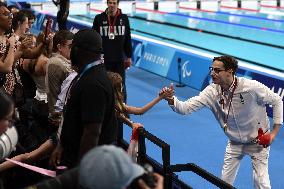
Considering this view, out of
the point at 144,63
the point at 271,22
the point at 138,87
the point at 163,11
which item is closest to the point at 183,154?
the point at 138,87

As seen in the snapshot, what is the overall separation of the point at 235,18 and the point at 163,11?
2.97 m

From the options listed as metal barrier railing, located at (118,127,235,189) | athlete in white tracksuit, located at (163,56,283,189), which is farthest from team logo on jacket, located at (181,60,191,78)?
metal barrier railing, located at (118,127,235,189)

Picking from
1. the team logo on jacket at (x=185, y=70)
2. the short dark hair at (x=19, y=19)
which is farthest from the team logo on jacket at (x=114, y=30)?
the team logo on jacket at (x=185, y=70)

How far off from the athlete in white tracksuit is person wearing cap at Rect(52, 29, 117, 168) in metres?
1.22

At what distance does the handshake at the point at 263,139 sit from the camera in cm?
374

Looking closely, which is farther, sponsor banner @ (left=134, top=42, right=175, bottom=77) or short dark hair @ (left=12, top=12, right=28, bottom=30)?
sponsor banner @ (left=134, top=42, right=175, bottom=77)

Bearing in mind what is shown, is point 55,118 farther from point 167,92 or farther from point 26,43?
point 26,43

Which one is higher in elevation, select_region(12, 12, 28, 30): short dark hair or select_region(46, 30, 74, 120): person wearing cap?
select_region(12, 12, 28, 30): short dark hair

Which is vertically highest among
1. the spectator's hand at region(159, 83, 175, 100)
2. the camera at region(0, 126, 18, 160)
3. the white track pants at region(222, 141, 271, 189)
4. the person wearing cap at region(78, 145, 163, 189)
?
the person wearing cap at region(78, 145, 163, 189)

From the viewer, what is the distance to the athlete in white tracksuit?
12.8ft

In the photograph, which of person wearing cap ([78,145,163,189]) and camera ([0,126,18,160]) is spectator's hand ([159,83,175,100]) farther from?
person wearing cap ([78,145,163,189])

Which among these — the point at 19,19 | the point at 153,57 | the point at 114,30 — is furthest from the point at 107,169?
the point at 153,57

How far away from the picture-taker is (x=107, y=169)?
157 cm

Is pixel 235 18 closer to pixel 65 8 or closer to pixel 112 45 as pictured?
pixel 65 8
